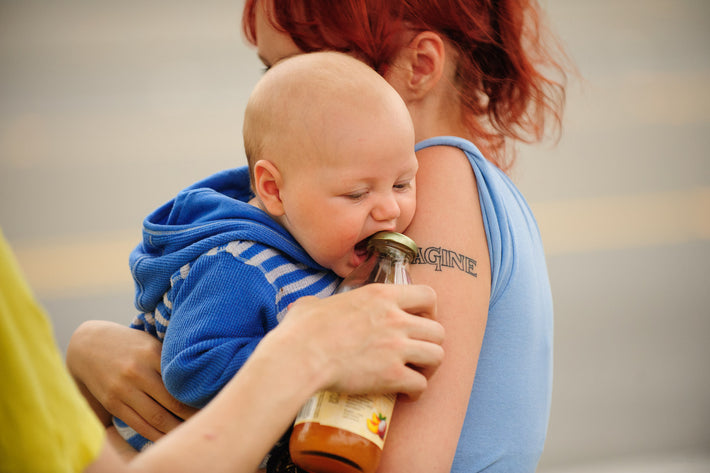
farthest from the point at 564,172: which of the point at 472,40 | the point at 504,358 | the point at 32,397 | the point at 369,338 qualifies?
the point at 32,397

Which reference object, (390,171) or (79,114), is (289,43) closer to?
(390,171)

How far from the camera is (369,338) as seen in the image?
886 millimetres

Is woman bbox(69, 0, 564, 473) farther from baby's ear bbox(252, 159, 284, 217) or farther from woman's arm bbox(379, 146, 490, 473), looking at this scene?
baby's ear bbox(252, 159, 284, 217)

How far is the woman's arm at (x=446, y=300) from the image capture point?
93 cm

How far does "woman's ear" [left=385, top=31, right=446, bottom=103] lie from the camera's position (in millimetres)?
1216

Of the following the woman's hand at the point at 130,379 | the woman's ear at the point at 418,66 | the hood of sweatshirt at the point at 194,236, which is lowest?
the woman's hand at the point at 130,379

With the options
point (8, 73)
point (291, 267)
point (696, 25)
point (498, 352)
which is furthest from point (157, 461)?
point (696, 25)

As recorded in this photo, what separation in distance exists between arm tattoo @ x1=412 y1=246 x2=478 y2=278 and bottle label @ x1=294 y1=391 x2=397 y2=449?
24 cm

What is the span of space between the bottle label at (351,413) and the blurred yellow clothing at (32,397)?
33cm

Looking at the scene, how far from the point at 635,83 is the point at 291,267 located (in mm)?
4890

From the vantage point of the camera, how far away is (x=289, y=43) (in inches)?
48.3

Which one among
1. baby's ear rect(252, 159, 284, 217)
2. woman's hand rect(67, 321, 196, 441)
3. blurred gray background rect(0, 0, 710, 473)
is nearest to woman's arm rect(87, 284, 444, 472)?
baby's ear rect(252, 159, 284, 217)

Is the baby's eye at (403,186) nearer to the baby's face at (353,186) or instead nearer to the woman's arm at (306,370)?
the baby's face at (353,186)

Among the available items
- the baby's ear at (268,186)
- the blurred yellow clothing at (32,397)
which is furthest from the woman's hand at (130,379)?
the blurred yellow clothing at (32,397)
